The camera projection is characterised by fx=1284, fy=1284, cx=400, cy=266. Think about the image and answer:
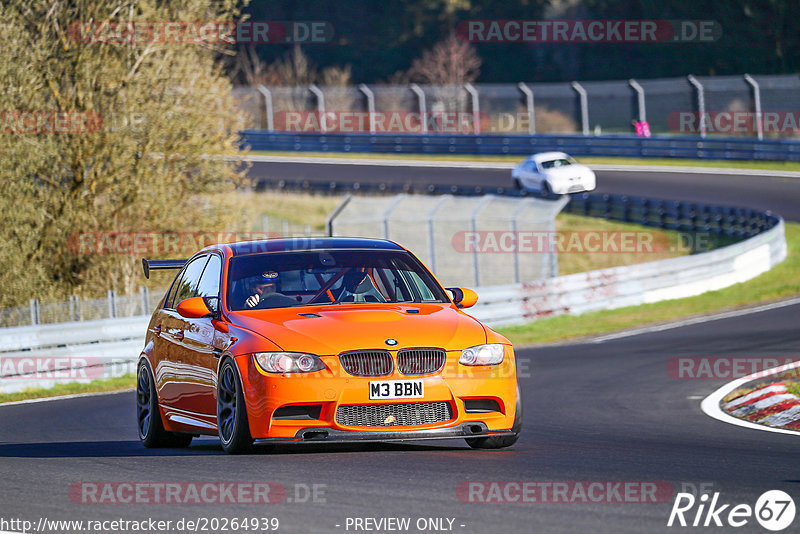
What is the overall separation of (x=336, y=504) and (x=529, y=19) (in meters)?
72.7

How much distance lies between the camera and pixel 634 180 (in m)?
43.6

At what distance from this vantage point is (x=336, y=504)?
6.68 metres

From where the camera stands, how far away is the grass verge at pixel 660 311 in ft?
76.5

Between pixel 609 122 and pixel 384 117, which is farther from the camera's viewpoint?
pixel 609 122

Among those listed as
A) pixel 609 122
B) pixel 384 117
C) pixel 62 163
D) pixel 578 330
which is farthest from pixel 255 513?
pixel 609 122

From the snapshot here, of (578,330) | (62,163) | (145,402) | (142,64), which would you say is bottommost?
(578,330)

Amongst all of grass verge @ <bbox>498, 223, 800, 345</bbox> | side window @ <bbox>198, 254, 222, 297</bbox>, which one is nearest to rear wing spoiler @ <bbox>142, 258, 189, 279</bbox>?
side window @ <bbox>198, 254, 222, 297</bbox>

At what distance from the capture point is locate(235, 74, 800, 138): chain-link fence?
52094 mm

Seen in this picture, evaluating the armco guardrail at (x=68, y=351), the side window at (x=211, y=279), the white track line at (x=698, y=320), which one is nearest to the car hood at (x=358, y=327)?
the side window at (x=211, y=279)

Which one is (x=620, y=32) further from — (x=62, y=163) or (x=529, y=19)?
(x=62, y=163)

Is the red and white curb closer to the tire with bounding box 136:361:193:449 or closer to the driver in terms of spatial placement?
the driver

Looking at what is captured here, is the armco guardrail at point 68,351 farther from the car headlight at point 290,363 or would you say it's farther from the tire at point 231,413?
the car headlight at point 290,363

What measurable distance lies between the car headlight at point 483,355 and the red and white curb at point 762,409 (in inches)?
121

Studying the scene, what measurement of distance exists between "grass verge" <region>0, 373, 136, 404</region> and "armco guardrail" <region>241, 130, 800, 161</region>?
30.6 m
